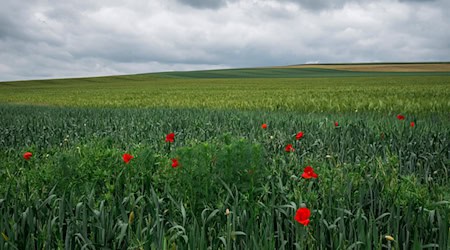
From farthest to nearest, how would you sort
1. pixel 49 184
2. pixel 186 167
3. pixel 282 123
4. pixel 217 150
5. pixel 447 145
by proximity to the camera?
pixel 282 123 → pixel 447 145 → pixel 49 184 → pixel 217 150 → pixel 186 167

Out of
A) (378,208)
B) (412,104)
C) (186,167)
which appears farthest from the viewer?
(412,104)

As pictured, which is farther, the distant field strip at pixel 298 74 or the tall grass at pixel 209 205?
the distant field strip at pixel 298 74

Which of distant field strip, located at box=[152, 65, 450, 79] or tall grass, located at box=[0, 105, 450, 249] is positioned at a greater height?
tall grass, located at box=[0, 105, 450, 249]

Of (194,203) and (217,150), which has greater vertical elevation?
(217,150)

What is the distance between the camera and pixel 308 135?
6.48 meters

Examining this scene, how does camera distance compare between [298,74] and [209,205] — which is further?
[298,74]

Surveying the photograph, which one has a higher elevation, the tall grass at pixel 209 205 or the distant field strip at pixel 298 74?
the tall grass at pixel 209 205

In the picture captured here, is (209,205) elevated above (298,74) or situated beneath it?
elevated above

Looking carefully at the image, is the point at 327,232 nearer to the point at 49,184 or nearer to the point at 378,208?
the point at 378,208

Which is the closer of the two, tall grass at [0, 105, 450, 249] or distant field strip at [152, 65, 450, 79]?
tall grass at [0, 105, 450, 249]

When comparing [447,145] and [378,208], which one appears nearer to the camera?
[378,208]

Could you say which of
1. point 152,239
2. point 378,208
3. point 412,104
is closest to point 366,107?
point 412,104

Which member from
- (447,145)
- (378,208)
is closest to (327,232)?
(378,208)

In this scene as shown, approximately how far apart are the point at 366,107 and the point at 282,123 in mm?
6360
